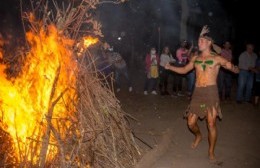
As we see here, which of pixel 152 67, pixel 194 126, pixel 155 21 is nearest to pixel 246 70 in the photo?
pixel 152 67

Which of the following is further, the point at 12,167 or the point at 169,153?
the point at 169,153

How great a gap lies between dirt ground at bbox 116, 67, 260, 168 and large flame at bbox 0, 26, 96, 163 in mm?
1539

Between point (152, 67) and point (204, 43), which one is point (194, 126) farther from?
point (152, 67)

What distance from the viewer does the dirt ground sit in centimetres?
618

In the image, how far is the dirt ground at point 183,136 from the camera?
618 centimetres

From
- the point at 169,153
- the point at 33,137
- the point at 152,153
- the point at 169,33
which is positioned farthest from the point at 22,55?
the point at 169,33

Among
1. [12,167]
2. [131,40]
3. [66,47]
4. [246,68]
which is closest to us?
[12,167]

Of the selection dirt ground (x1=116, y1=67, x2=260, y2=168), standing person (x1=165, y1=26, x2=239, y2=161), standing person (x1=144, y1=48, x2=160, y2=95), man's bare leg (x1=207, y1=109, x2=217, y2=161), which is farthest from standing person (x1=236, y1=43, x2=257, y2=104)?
man's bare leg (x1=207, y1=109, x2=217, y2=161)

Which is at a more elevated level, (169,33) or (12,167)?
(169,33)

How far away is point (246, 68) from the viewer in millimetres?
11219

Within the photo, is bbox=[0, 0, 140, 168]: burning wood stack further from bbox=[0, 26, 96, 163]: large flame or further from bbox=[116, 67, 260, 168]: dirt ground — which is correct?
bbox=[116, 67, 260, 168]: dirt ground

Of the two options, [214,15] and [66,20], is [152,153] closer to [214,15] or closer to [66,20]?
[66,20]

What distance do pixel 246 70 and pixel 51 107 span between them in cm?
781

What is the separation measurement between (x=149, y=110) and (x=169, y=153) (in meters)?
3.59
